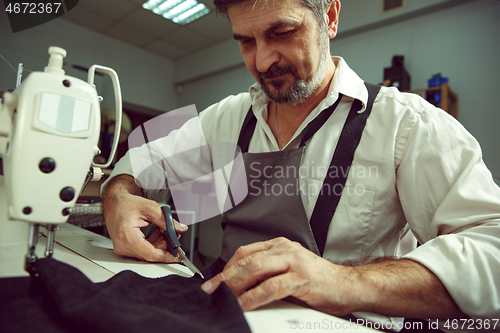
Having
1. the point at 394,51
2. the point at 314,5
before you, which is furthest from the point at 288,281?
the point at 394,51

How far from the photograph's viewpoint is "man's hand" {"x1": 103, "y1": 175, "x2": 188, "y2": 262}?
2.51 ft

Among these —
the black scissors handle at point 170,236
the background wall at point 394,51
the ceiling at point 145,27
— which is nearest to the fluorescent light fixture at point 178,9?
the ceiling at point 145,27

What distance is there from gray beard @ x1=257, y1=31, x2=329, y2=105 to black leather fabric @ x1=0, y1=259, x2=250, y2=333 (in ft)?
2.13

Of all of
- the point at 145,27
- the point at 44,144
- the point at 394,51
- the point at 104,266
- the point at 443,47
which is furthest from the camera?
the point at 145,27

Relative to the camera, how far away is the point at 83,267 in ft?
2.21

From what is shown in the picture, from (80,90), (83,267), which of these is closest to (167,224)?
(83,267)

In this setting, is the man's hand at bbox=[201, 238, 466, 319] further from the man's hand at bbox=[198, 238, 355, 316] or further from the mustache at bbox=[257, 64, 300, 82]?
the mustache at bbox=[257, 64, 300, 82]

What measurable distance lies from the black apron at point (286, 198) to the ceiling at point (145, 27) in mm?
3164

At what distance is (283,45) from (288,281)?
0.68 meters

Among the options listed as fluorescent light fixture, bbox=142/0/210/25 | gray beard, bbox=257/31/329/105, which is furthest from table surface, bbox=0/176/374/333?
fluorescent light fixture, bbox=142/0/210/25

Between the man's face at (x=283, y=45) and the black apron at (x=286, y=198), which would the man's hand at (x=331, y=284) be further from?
the man's face at (x=283, y=45)

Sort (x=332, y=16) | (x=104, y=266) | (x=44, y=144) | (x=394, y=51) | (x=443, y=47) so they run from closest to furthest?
1. (x=44, y=144)
2. (x=104, y=266)
3. (x=332, y=16)
4. (x=443, y=47)
5. (x=394, y=51)

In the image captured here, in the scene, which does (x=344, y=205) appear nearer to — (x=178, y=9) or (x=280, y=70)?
(x=280, y=70)

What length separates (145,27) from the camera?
14.7 feet
